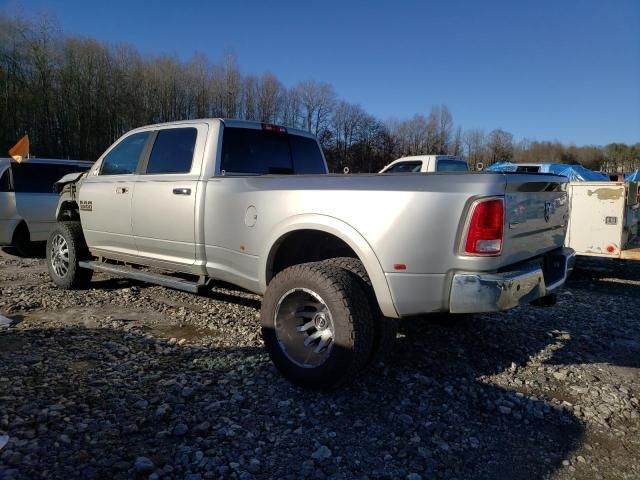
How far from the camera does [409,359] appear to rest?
3.95 meters

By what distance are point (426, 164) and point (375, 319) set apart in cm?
895

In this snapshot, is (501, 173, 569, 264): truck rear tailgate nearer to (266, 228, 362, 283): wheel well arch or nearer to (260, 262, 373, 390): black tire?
(260, 262, 373, 390): black tire

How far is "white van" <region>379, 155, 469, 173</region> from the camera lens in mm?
11547

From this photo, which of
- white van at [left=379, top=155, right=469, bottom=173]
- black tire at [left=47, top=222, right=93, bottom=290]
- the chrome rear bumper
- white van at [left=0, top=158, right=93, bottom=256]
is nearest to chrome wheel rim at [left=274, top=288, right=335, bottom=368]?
the chrome rear bumper

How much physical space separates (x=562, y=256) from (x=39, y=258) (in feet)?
27.4

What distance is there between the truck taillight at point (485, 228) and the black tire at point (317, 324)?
0.78 m

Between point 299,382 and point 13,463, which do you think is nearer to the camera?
point 13,463

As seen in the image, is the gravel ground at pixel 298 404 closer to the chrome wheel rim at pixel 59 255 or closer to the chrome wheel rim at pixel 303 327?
the chrome wheel rim at pixel 303 327

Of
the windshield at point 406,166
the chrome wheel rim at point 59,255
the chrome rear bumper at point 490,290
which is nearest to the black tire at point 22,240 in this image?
the chrome wheel rim at point 59,255

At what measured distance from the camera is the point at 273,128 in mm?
5031

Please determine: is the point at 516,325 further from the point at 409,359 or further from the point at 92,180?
the point at 92,180

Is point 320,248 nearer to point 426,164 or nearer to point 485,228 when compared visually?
point 485,228

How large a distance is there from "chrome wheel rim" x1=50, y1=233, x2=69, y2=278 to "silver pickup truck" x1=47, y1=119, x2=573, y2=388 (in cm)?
151

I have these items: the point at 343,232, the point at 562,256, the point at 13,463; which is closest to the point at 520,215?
the point at 562,256
